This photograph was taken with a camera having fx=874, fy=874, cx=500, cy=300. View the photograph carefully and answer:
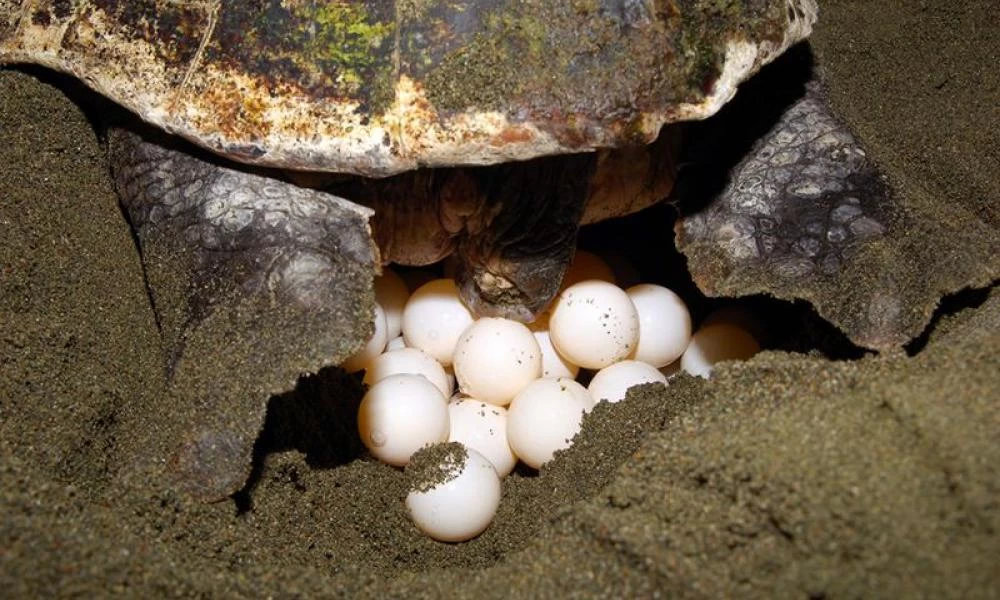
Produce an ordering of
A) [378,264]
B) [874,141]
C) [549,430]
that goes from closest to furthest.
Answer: [378,264]
[549,430]
[874,141]

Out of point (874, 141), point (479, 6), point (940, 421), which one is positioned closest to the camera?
point (940, 421)

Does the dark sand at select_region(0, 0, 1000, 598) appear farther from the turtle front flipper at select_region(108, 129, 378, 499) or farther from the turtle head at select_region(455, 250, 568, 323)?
the turtle head at select_region(455, 250, 568, 323)

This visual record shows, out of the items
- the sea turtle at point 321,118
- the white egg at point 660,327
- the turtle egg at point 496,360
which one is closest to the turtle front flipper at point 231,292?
the sea turtle at point 321,118

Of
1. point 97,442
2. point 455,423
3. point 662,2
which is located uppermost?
point 662,2

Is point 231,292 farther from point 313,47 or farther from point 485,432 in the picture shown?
point 485,432

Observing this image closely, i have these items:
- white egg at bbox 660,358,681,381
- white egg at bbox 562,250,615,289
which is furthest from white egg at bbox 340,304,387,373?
white egg at bbox 660,358,681,381

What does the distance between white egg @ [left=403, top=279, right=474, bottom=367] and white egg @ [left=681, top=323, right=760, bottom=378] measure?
0.48 meters

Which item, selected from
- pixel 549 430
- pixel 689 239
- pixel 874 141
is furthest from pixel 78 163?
pixel 874 141

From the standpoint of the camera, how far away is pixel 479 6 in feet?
4.50

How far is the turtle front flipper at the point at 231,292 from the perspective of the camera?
1.34 metres

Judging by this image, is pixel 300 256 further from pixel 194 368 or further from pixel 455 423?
pixel 455 423

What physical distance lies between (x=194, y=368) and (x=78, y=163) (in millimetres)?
638

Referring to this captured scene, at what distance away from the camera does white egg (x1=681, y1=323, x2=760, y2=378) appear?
5.89 ft

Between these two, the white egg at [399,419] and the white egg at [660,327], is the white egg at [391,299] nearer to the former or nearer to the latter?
the white egg at [399,419]
